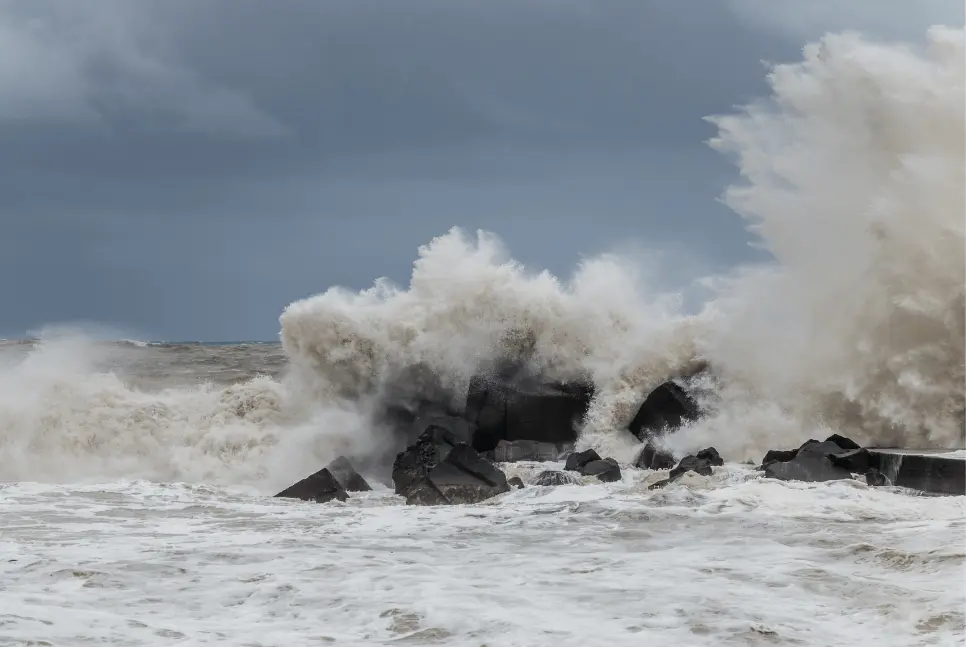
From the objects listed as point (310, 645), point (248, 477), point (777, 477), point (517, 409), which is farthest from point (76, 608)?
point (517, 409)

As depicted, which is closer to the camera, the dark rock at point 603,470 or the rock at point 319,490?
the rock at point 319,490

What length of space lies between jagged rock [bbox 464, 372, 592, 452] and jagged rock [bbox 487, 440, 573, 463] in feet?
1.06

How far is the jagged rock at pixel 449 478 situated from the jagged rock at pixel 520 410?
8.89 ft

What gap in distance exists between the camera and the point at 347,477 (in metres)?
10.8

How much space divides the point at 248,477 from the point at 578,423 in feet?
14.2

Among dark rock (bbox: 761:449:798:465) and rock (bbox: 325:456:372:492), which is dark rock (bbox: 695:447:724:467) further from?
rock (bbox: 325:456:372:492)

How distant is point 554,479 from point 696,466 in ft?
4.52

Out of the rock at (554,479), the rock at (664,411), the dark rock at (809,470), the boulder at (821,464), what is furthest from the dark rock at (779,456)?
the rock at (664,411)

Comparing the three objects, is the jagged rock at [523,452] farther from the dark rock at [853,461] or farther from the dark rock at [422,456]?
the dark rock at [853,461]

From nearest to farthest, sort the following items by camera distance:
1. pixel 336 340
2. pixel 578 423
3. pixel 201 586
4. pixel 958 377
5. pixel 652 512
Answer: pixel 201 586 → pixel 652 512 → pixel 958 377 → pixel 578 423 → pixel 336 340

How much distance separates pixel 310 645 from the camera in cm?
450

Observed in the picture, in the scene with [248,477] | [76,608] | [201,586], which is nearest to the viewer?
[76,608]

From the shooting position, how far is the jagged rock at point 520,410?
1320 centimetres

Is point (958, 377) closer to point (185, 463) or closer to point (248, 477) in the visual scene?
point (248, 477)
